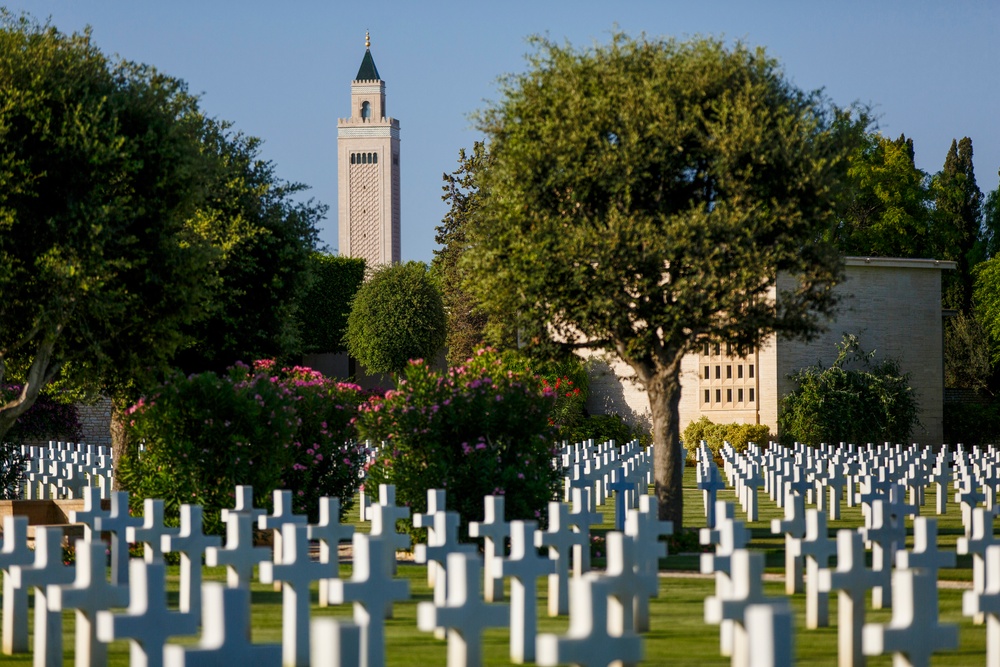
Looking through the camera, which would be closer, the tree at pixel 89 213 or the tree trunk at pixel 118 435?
the tree at pixel 89 213

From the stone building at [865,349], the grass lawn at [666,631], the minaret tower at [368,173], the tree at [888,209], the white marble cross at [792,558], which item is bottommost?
the grass lawn at [666,631]

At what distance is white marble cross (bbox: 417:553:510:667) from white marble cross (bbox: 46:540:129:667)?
1.81 m

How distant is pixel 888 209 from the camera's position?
5234 cm

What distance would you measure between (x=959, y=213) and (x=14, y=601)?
4849 centimetres

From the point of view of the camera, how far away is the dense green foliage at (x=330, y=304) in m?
61.1

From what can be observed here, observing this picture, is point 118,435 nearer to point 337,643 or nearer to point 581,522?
point 581,522

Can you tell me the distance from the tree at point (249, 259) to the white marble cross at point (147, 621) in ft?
53.2

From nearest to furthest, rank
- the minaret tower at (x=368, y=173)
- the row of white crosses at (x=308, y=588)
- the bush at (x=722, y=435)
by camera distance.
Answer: the row of white crosses at (x=308, y=588) < the bush at (x=722, y=435) < the minaret tower at (x=368, y=173)

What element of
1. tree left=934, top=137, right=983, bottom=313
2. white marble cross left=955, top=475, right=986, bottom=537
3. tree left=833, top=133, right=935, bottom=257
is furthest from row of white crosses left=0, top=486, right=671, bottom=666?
tree left=934, top=137, right=983, bottom=313

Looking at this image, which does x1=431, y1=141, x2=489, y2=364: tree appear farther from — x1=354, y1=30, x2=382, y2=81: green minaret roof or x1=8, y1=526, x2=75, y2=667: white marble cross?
x1=354, y1=30, x2=382, y2=81: green minaret roof

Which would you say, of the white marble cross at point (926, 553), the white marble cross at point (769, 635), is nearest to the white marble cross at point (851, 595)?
the white marble cross at point (926, 553)

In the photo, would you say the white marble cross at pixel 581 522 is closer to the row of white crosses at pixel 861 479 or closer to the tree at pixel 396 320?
Answer: the row of white crosses at pixel 861 479

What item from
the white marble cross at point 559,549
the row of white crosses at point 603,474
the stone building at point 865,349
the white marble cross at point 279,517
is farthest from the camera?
the stone building at point 865,349

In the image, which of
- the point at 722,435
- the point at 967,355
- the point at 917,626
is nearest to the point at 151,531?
the point at 917,626
